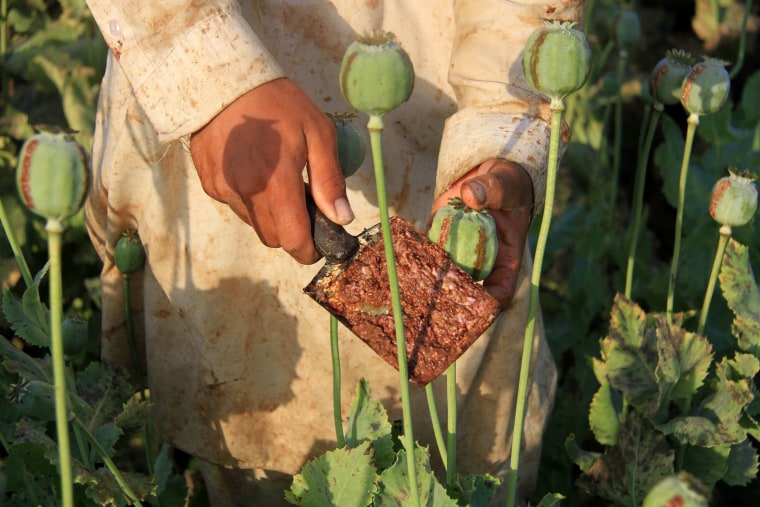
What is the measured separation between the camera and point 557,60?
0.92m

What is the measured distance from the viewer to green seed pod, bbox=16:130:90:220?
2.31 feet

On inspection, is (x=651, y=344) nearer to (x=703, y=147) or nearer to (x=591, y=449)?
(x=591, y=449)

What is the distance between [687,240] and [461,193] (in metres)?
1.11

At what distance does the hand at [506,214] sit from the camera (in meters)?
1.07

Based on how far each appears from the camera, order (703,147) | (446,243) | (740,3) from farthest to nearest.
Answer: (740,3) → (703,147) → (446,243)

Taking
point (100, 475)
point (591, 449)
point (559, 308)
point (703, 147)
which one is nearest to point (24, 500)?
point (100, 475)

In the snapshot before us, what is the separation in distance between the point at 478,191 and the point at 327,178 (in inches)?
5.7

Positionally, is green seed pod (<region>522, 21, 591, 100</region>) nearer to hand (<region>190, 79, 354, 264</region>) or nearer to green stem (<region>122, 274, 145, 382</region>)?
hand (<region>190, 79, 354, 264</region>)

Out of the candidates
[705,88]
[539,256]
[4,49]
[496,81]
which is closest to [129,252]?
A: [496,81]

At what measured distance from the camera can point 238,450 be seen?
1.46 m

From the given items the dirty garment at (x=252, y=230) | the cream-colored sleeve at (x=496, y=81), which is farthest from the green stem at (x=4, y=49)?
the cream-colored sleeve at (x=496, y=81)

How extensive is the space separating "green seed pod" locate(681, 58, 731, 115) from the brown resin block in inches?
19.5

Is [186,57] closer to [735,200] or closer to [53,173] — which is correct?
[53,173]

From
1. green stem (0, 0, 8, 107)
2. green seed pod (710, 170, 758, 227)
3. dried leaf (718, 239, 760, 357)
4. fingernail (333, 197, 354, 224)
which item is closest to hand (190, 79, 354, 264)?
fingernail (333, 197, 354, 224)
